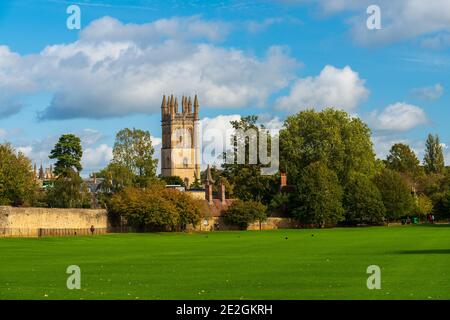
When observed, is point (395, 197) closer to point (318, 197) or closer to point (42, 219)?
point (318, 197)

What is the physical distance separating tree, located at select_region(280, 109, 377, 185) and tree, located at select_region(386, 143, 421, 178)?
2110 inches

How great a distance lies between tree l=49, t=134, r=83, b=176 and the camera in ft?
376

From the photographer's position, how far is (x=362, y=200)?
4087 inches

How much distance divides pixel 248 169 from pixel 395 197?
63.4ft

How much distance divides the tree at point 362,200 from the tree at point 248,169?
37.9ft

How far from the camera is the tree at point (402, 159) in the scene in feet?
543

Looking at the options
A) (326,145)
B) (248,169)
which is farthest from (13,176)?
(326,145)

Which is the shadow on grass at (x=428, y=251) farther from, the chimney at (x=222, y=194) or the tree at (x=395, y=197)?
the tree at (x=395, y=197)

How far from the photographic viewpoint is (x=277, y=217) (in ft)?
350

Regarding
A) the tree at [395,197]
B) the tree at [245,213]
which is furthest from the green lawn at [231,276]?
the tree at [395,197]

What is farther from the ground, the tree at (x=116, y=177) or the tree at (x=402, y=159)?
the tree at (x=402, y=159)

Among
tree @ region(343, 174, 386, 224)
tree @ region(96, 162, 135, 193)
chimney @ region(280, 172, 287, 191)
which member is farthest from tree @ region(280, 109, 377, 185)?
tree @ region(96, 162, 135, 193)

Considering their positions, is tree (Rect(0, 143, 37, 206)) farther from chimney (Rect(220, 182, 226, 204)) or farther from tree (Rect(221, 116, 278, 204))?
tree (Rect(221, 116, 278, 204))
